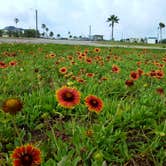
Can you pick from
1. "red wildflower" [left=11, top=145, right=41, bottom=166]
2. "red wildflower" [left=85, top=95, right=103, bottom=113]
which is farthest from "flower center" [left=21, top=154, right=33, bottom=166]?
"red wildflower" [left=85, top=95, right=103, bottom=113]

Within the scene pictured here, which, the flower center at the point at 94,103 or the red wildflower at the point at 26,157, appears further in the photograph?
the flower center at the point at 94,103

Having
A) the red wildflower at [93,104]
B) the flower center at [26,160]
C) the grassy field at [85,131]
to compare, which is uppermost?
the red wildflower at [93,104]

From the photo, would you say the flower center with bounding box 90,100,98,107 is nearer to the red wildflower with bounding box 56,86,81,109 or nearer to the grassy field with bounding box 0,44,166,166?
the grassy field with bounding box 0,44,166,166

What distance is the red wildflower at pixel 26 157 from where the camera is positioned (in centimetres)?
138

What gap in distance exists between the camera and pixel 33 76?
441cm

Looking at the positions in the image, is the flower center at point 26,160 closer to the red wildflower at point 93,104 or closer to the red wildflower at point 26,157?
the red wildflower at point 26,157

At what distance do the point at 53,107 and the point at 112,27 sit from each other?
304 feet

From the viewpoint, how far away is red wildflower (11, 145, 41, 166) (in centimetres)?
138

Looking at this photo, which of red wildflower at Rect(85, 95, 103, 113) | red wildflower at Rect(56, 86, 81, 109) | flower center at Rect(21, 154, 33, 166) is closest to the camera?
flower center at Rect(21, 154, 33, 166)

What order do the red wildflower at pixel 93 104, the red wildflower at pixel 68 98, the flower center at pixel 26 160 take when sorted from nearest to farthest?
the flower center at pixel 26 160 → the red wildflower at pixel 68 98 → the red wildflower at pixel 93 104

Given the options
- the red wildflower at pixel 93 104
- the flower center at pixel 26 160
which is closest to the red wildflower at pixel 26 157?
the flower center at pixel 26 160

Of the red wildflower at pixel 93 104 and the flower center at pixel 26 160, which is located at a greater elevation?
the red wildflower at pixel 93 104

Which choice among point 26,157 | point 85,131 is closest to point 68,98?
point 85,131

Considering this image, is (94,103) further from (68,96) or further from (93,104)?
(68,96)
